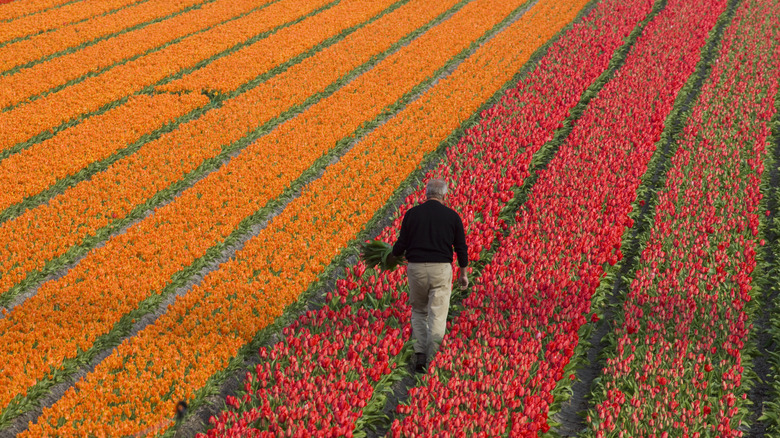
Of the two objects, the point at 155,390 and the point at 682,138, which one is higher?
the point at 155,390

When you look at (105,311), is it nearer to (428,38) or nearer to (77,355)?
(77,355)

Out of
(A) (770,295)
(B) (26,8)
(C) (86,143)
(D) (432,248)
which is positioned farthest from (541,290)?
(B) (26,8)

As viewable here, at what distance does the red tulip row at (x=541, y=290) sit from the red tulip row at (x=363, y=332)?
0.54 meters

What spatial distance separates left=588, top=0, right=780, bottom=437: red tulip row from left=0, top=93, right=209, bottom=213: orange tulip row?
1182cm

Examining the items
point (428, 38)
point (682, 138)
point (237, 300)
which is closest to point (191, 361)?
point (237, 300)

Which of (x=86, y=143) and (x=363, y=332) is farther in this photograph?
(x=86, y=143)

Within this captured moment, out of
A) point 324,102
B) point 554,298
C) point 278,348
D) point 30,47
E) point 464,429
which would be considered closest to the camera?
point 464,429

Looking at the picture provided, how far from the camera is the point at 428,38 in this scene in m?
26.8

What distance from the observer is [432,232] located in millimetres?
8227

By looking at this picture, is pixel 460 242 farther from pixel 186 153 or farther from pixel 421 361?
pixel 186 153

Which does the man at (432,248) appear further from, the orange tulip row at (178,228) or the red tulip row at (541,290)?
the orange tulip row at (178,228)

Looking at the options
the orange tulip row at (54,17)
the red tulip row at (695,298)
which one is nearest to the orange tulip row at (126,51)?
the orange tulip row at (54,17)

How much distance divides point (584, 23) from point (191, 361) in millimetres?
24027

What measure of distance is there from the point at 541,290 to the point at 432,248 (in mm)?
2615
